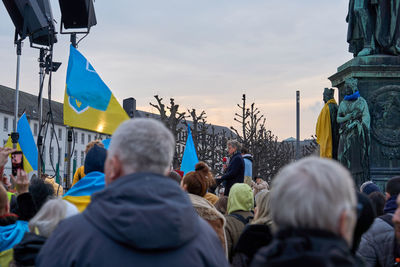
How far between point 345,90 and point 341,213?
958 centimetres

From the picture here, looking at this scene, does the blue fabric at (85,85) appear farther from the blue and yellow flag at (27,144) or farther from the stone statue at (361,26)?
the stone statue at (361,26)

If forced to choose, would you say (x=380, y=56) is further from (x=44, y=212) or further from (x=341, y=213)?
(x=341, y=213)

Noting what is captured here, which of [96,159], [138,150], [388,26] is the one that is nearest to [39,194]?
[96,159]

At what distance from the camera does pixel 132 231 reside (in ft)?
7.62

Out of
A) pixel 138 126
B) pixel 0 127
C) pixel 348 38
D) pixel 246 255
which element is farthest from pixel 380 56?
pixel 0 127

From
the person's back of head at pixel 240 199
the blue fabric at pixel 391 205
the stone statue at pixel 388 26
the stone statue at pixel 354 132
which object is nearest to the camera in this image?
the blue fabric at pixel 391 205

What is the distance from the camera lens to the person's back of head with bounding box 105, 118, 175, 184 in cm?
258

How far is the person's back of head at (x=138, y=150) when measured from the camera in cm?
258

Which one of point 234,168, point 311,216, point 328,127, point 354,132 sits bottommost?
point 234,168

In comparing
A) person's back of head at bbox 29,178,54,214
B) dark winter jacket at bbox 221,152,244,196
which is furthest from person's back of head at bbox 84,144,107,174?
dark winter jacket at bbox 221,152,244,196

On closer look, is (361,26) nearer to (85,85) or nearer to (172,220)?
(85,85)

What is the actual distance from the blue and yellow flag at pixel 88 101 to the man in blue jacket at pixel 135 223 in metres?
4.79

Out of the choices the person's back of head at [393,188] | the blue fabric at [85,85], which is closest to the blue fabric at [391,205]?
the person's back of head at [393,188]

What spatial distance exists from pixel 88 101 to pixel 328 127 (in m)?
5.68
